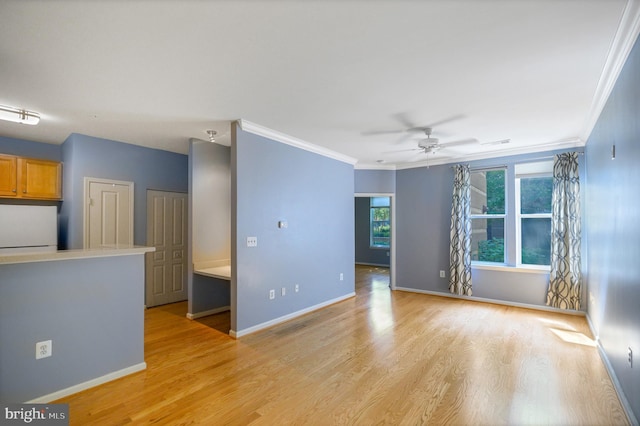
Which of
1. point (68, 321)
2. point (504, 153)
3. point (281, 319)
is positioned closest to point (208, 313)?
point (281, 319)

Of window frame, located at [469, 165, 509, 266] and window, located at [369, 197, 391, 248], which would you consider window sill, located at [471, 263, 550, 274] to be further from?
window, located at [369, 197, 391, 248]

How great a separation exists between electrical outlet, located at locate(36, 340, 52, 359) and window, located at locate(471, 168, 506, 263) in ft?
19.6

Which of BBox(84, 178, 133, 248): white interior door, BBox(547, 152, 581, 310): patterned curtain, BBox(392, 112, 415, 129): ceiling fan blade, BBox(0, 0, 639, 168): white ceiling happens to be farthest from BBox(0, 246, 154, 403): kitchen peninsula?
BBox(547, 152, 581, 310): patterned curtain

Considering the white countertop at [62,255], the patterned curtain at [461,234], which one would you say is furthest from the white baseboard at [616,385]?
the white countertop at [62,255]

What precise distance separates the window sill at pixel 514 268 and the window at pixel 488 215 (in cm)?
18

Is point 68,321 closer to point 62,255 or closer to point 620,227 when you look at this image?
point 62,255

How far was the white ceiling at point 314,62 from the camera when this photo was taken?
1.75m

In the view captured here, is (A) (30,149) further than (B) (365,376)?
Yes

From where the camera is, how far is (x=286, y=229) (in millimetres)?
4305

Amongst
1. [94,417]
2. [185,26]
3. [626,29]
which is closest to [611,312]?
[626,29]

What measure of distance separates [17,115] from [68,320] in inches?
89.0

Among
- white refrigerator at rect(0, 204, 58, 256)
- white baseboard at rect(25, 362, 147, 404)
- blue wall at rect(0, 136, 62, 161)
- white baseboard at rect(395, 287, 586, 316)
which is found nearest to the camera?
white baseboard at rect(25, 362, 147, 404)

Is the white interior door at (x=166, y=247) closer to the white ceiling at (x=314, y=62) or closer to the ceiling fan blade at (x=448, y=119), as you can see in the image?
Answer: the white ceiling at (x=314, y=62)

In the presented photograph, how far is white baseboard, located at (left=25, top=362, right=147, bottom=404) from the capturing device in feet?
7.56
